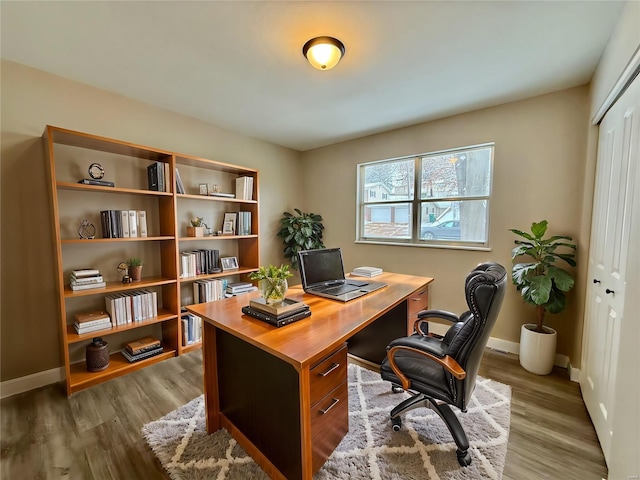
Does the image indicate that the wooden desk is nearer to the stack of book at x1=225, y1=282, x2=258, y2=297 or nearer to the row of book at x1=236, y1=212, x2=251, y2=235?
the stack of book at x1=225, y1=282, x2=258, y2=297

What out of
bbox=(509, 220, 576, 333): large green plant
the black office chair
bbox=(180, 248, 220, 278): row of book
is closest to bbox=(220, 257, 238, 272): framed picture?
bbox=(180, 248, 220, 278): row of book

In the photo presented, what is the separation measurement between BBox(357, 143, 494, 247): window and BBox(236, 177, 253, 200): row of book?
1.54 m

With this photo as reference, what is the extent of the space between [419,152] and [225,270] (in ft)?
8.99

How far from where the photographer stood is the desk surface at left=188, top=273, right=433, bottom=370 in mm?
1152

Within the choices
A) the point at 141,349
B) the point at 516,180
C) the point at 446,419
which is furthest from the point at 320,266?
the point at 516,180

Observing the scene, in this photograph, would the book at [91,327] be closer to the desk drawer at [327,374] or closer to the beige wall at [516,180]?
the desk drawer at [327,374]

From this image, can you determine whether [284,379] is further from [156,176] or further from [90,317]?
[156,176]

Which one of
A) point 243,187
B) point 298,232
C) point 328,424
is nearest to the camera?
point 328,424

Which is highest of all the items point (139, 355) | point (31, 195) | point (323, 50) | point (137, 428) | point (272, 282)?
point (323, 50)

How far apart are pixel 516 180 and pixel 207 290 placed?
3452 mm

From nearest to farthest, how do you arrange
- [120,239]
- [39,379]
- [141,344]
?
[39,379] < [120,239] < [141,344]

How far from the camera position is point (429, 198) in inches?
126

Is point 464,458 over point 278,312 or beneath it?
beneath

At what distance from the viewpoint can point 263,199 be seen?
153 inches
